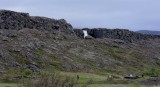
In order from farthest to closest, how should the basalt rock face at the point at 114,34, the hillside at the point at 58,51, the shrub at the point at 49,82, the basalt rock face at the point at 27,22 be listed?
1. the basalt rock face at the point at 114,34
2. the basalt rock face at the point at 27,22
3. the hillside at the point at 58,51
4. the shrub at the point at 49,82

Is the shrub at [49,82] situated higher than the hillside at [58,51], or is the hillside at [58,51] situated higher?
the shrub at [49,82]

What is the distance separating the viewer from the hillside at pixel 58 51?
54.9 metres

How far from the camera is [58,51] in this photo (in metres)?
61.7

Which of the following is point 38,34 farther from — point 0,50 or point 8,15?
point 0,50

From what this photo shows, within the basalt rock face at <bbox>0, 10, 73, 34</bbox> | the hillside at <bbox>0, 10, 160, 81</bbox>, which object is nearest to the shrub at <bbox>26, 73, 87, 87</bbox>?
the hillside at <bbox>0, 10, 160, 81</bbox>

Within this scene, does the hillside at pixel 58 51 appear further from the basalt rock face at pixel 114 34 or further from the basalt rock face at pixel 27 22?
the basalt rock face at pixel 114 34

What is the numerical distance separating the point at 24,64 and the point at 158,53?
33.7 metres

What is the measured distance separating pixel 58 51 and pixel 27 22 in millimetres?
7686

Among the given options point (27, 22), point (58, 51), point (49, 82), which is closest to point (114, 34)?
point (27, 22)

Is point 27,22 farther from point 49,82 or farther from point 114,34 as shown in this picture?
point 49,82

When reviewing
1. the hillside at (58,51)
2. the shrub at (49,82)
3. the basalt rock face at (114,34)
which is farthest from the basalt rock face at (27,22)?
the shrub at (49,82)

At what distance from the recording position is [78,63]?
5900 cm

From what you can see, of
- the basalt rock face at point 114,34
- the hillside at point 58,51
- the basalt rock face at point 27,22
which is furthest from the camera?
the basalt rock face at point 114,34

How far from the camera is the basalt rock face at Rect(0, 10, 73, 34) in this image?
62669 millimetres
